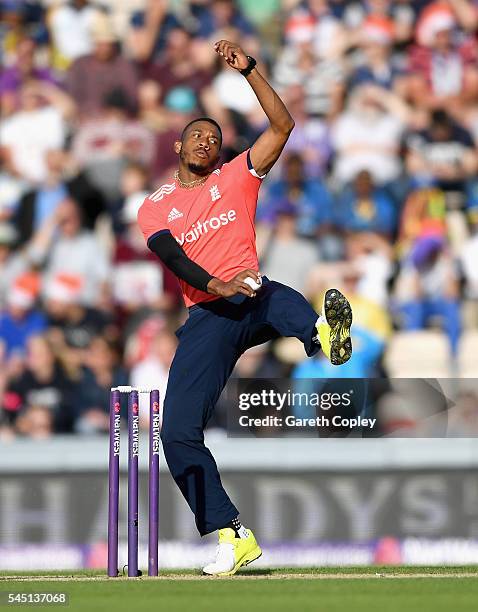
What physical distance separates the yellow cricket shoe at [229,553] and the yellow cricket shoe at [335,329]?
109cm

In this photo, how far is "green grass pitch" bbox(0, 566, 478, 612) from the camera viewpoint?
6031mm

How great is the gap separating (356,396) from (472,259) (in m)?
4.57

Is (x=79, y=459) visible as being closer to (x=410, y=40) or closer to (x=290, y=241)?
(x=290, y=241)

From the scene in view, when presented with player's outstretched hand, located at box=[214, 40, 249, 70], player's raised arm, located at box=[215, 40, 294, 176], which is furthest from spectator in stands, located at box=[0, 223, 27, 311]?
player's outstretched hand, located at box=[214, 40, 249, 70]

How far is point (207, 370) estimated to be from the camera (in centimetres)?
761

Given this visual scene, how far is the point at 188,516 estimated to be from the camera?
30.4ft

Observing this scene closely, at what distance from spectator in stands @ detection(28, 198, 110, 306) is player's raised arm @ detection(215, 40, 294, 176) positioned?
561cm

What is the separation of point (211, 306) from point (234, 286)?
543 mm

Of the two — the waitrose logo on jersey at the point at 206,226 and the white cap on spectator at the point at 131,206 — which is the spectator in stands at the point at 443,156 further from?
the waitrose logo on jersey at the point at 206,226

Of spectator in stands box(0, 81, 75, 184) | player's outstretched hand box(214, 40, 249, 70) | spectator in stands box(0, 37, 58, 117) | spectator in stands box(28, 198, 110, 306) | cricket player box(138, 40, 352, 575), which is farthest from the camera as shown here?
spectator in stands box(0, 37, 58, 117)

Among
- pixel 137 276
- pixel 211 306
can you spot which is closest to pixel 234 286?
pixel 211 306

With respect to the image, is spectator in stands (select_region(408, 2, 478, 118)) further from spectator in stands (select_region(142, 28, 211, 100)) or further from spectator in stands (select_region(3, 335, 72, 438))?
spectator in stands (select_region(3, 335, 72, 438))

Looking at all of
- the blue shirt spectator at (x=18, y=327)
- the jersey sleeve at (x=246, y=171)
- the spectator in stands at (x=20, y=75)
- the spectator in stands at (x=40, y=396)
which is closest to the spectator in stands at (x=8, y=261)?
the blue shirt spectator at (x=18, y=327)

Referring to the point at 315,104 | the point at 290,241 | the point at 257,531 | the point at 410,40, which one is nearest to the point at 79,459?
the point at 257,531
